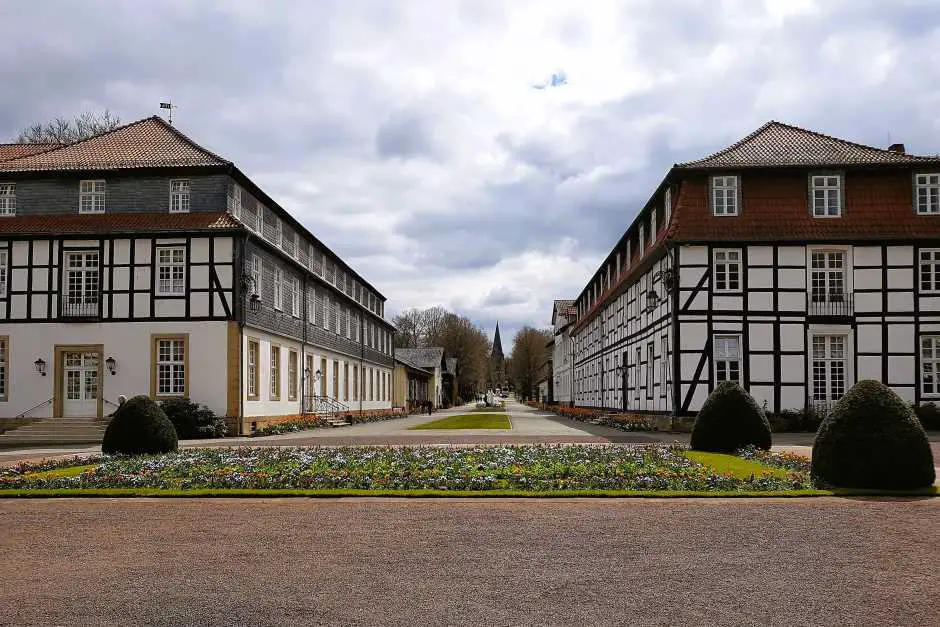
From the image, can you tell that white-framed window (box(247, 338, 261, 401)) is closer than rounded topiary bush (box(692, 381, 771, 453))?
No

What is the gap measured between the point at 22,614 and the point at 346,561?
2.88 metres

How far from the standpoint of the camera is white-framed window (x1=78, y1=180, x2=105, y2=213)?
Result: 3180cm

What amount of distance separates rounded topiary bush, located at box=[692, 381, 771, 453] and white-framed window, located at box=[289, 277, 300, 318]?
23.6m

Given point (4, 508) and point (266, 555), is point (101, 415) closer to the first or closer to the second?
point (4, 508)

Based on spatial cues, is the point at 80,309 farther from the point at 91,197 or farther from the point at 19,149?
the point at 19,149

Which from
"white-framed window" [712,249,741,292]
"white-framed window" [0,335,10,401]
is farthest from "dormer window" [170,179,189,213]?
"white-framed window" [712,249,741,292]

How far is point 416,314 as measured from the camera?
124m

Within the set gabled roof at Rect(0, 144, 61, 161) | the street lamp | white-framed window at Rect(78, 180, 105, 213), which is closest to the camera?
the street lamp

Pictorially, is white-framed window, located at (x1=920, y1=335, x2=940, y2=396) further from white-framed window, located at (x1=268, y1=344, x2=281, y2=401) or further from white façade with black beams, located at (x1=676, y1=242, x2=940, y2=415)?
white-framed window, located at (x1=268, y1=344, x2=281, y2=401)

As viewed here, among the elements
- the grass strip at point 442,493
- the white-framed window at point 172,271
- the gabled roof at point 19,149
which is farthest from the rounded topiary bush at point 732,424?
the gabled roof at point 19,149

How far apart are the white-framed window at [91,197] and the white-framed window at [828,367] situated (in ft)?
86.3

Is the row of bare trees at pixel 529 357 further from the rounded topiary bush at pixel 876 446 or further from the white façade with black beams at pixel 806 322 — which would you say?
the rounded topiary bush at pixel 876 446

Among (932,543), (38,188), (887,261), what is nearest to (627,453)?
(932,543)

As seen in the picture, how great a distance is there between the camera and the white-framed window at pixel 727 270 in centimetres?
A: 3014
